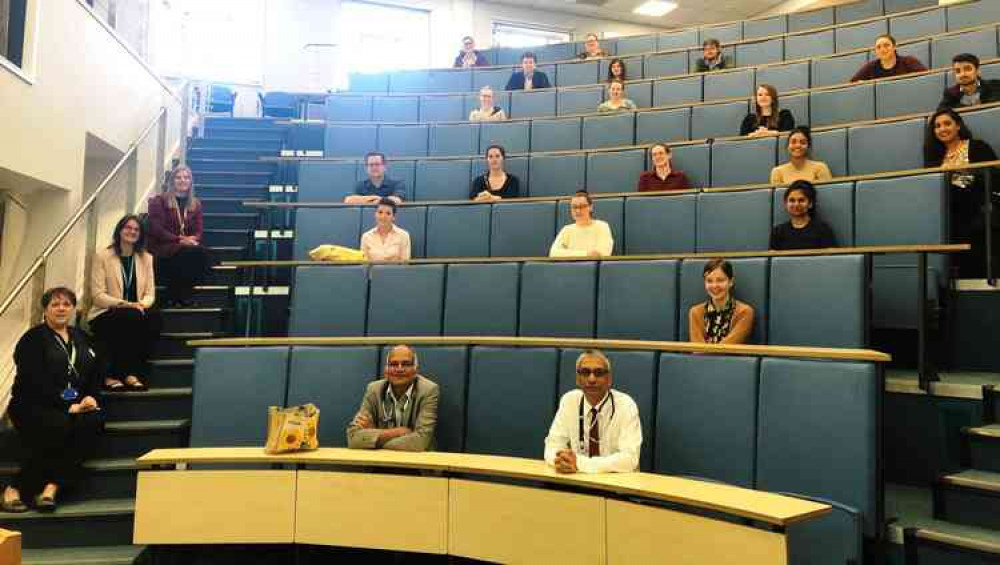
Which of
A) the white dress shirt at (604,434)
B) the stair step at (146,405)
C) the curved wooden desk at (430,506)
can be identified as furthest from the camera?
the stair step at (146,405)

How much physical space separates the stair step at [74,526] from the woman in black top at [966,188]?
2871 millimetres

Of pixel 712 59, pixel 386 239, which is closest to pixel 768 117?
pixel 712 59

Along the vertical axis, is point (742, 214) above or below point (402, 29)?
below

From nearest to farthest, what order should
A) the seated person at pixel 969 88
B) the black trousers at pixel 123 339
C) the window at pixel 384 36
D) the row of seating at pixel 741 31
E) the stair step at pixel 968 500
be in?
1. the stair step at pixel 968 500
2. the black trousers at pixel 123 339
3. the seated person at pixel 969 88
4. the row of seating at pixel 741 31
5. the window at pixel 384 36

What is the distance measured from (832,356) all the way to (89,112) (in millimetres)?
3590

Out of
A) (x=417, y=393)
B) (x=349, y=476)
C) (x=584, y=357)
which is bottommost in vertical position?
(x=349, y=476)

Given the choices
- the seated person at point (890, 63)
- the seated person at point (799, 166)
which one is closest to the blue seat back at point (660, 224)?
the seated person at point (799, 166)

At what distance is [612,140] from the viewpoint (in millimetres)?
4188

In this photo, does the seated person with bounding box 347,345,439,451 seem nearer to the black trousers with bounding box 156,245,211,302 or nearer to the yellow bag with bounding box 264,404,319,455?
the yellow bag with bounding box 264,404,319,455

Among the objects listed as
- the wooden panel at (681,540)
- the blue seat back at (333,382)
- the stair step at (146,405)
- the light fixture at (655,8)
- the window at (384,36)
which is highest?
the light fixture at (655,8)

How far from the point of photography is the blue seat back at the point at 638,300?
8.11 feet

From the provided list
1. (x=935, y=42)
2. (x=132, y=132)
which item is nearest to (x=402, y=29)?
(x=132, y=132)

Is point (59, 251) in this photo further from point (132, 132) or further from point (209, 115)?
point (209, 115)

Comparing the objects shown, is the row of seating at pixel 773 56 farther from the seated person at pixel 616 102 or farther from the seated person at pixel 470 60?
the seated person at pixel 616 102
